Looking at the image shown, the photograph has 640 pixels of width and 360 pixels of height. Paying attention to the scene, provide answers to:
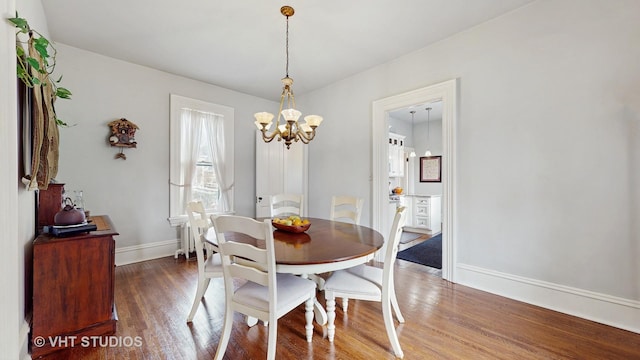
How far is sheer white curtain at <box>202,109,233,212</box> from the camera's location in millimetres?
4238

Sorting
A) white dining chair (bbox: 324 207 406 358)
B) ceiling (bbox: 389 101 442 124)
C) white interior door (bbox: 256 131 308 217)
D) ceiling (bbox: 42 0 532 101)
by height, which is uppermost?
ceiling (bbox: 42 0 532 101)

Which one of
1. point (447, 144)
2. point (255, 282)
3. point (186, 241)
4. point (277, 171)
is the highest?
point (447, 144)

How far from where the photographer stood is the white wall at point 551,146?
2.04 m

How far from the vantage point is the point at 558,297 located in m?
2.31

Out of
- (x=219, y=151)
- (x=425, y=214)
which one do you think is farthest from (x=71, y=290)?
(x=425, y=214)

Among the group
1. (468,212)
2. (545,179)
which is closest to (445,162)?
(468,212)

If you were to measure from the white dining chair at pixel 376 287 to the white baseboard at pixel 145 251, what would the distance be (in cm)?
301

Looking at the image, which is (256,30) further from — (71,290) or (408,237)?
(408,237)

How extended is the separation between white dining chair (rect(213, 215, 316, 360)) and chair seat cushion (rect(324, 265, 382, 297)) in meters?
0.21

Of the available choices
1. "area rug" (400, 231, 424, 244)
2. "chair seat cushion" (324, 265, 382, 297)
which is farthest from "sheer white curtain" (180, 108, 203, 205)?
"area rug" (400, 231, 424, 244)

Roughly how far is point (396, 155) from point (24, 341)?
6104 mm

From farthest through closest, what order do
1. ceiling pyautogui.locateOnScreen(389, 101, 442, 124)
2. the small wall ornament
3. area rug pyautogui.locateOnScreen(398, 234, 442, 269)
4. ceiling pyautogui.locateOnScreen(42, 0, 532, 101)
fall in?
ceiling pyautogui.locateOnScreen(389, 101, 442, 124)
area rug pyautogui.locateOnScreen(398, 234, 442, 269)
the small wall ornament
ceiling pyautogui.locateOnScreen(42, 0, 532, 101)

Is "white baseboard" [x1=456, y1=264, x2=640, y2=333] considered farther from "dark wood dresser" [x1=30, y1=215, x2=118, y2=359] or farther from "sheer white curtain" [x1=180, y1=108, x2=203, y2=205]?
"sheer white curtain" [x1=180, y1=108, x2=203, y2=205]

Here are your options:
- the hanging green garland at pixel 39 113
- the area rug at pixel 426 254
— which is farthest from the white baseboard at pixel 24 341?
the area rug at pixel 426 254
